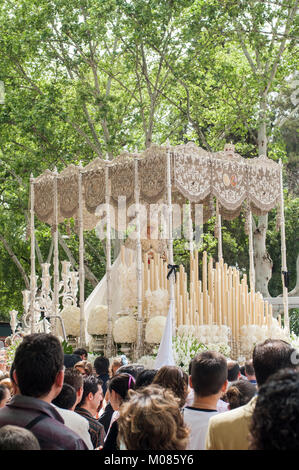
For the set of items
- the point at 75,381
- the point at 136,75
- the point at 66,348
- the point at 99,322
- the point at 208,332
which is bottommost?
the point at 66,348

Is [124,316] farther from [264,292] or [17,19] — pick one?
[17,19]

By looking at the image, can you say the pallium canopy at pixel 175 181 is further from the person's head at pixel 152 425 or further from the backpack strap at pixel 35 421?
the backpack strap at pixel 35 421

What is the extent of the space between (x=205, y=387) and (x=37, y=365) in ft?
4.24

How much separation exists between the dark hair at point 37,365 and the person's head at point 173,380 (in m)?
1.52

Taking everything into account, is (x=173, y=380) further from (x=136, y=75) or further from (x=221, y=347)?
(x=136, y=75)

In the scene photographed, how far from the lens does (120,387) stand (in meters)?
5.56

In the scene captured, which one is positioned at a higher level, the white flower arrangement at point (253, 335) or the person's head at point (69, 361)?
the person's head at point (69, 361)

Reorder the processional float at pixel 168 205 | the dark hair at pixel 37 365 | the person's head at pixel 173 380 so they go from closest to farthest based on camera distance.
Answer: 1. the dark hair at pixel 37 365
2. the person's head at pixel 173 380
3. the processional float at pixel 168 205

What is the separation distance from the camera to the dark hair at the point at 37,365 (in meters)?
3.58

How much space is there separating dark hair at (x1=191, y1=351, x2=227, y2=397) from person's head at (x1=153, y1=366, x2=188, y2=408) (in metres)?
0.55

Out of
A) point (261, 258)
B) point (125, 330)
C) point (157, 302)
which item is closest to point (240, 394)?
point (157, 302)

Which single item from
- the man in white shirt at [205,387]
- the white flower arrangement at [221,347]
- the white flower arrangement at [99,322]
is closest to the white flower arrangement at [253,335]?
the white flower arrangement at [221,347]

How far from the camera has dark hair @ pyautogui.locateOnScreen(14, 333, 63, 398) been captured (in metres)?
3.58
